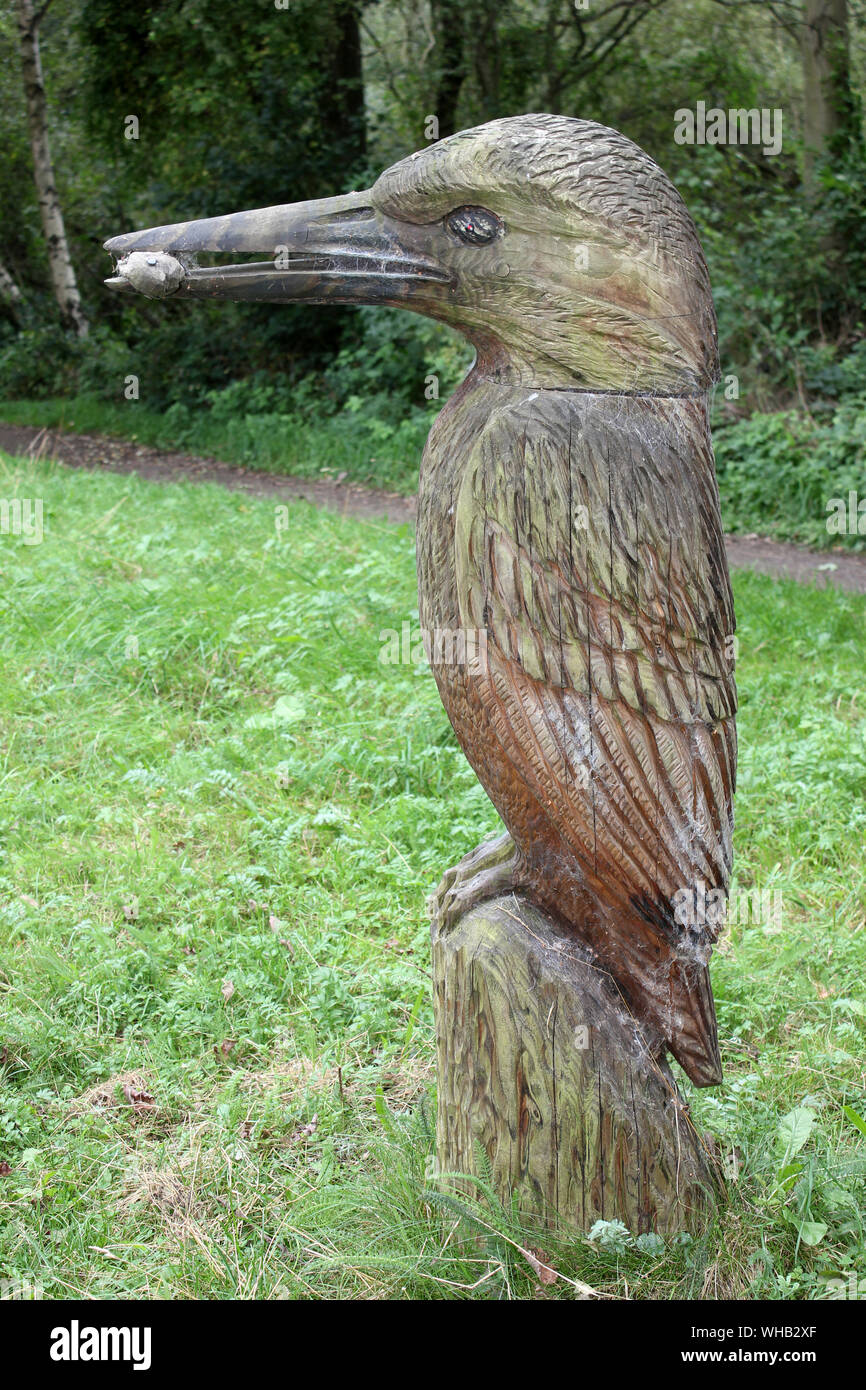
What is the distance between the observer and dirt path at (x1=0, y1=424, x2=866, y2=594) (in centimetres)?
749

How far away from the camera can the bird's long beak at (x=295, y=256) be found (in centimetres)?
193

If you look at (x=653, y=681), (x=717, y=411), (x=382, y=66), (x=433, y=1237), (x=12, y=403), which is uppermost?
(x=382, y=66)

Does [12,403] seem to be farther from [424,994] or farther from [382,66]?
[424,994]

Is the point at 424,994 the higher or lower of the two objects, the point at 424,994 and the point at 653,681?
the lower

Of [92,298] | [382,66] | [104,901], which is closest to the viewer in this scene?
[104,901]

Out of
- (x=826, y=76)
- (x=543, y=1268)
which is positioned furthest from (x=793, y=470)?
(x=543, y=1268)

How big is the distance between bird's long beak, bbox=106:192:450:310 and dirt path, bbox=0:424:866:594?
17.7 feet

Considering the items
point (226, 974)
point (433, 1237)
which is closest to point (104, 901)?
point (226, 974)

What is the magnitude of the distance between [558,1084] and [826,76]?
9.82 m

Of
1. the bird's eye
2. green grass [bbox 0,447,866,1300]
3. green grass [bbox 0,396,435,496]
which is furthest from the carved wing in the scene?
green grass [bbox 0,396,435,496]

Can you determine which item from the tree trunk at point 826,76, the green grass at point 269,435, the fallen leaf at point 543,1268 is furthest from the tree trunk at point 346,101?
the fallen leaf at point 543,1268

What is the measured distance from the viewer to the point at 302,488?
10500 millimetres

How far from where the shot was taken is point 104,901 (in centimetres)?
358

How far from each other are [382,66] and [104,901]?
11.0 m
